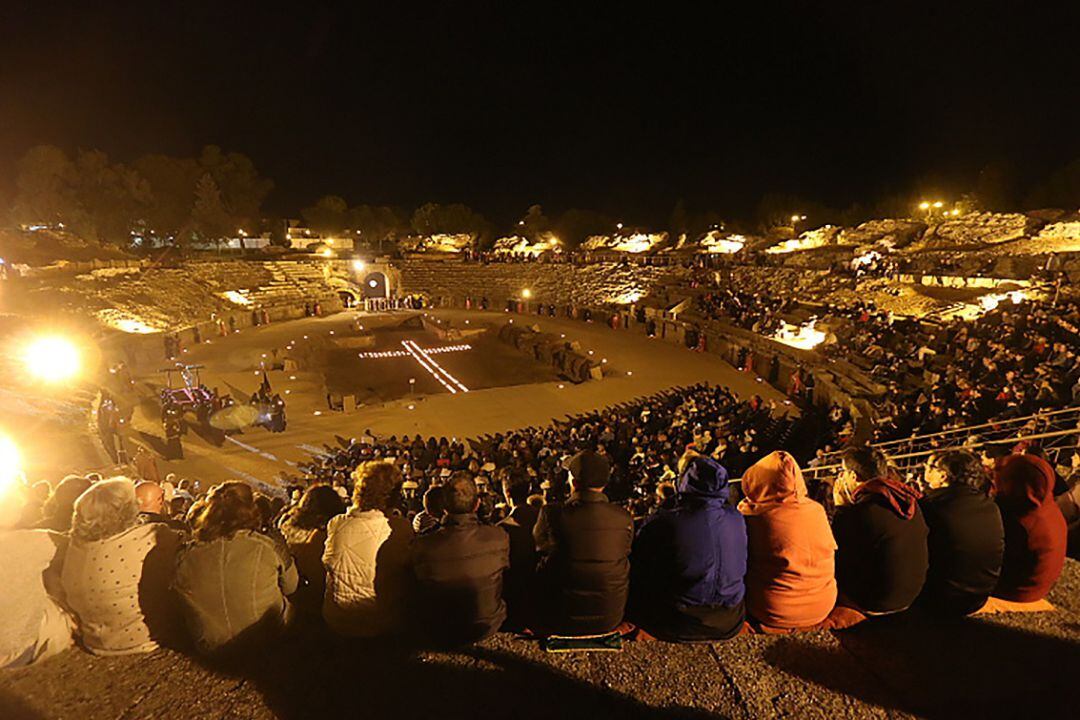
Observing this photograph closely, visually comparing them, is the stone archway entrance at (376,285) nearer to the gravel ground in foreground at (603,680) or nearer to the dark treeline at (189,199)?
the dark treeline at (189,199)

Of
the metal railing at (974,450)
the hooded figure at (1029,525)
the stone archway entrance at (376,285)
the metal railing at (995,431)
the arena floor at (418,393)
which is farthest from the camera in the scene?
the stone archway entrance at (376,285)

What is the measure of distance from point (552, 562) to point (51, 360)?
19056 mm

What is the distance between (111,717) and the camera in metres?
2.97

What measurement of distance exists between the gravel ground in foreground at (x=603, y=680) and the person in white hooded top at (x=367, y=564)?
19 cm

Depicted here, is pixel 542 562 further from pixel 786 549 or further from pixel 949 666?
pixel 949 666

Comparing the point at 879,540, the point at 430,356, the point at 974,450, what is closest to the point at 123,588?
the point at 879,540

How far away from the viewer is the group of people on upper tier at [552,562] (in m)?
3.08

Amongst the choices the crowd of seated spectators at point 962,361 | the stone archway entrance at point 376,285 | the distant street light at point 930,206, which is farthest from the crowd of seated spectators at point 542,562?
the distant street light at point 930,206

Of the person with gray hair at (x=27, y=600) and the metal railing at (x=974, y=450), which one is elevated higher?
the person with gray hair at (x=27, y=600)

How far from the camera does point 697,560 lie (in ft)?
10.3

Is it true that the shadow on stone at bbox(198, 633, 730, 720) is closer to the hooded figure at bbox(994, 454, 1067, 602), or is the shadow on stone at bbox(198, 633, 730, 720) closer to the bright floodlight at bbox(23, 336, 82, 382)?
the hooded figure at bbox(994, 454, 1067, 602)

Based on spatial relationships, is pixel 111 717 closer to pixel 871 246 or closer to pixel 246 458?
pixel 246 458

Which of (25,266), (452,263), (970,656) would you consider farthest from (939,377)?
(25,266)

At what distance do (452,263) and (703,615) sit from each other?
49.4 meters
